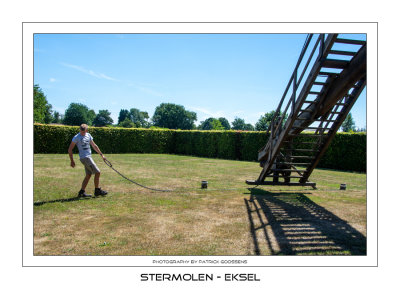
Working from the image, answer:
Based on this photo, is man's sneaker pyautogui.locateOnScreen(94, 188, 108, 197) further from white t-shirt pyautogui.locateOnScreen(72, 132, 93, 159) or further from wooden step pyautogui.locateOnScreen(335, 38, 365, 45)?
wooden step pyautogui.locateOnScreen(335, 38, 365, 45)

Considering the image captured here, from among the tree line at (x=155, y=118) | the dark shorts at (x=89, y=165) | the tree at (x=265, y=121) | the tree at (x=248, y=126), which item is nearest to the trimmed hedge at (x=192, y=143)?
the dark shorts at (x=89, y=165)

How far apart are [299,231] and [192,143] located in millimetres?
25094

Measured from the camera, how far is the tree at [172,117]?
304ft

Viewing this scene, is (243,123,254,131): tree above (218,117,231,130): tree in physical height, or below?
below

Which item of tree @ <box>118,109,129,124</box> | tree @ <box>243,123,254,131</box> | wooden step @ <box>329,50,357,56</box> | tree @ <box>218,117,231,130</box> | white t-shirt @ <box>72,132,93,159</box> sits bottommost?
white t-shirt @ <box>72,132,93,159</box>

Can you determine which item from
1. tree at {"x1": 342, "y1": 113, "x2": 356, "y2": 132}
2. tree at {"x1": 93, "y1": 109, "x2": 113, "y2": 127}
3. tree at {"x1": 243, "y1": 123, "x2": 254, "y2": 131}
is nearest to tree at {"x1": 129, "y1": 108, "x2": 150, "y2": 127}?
tree at {"x1": 93, "y1": 109, "x2": 113, "y2": 127}

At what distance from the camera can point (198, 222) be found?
17.4 feet

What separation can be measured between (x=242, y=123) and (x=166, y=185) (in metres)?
110

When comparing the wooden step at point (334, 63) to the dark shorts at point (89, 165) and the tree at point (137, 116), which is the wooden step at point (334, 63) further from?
the tree at point (137, 116)

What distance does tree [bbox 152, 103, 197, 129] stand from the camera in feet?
304

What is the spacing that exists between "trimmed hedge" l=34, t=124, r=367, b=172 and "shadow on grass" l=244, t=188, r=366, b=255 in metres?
13.5
